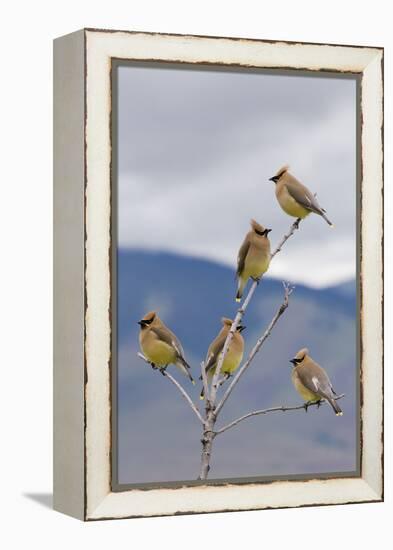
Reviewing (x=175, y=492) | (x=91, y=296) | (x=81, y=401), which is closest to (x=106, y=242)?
(x=91, y=296)

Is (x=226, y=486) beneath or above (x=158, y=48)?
beneath

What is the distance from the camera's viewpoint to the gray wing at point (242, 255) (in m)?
6.77

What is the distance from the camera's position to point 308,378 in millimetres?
6922

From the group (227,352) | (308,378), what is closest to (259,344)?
(227,352)

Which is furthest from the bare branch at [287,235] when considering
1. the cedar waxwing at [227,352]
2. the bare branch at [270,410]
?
the bare branch at [270,410]

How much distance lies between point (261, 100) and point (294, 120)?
0.54ft

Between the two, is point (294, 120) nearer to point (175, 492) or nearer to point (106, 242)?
point (106, 242)

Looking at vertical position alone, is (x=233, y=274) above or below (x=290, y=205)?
below

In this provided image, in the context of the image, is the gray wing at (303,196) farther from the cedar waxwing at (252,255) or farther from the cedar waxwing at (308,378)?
Result: the cedar waxwing at (308,378)

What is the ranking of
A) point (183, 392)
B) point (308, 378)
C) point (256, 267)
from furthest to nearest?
point (308, 378) → point (256, 267) → point (183, 392)

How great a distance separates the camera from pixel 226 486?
22.1 feet

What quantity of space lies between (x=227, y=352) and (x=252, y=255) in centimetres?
39

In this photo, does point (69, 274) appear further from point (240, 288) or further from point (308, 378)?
point (308, 378)

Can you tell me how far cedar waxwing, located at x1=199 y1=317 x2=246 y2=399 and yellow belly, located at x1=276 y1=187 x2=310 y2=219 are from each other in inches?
19.7
